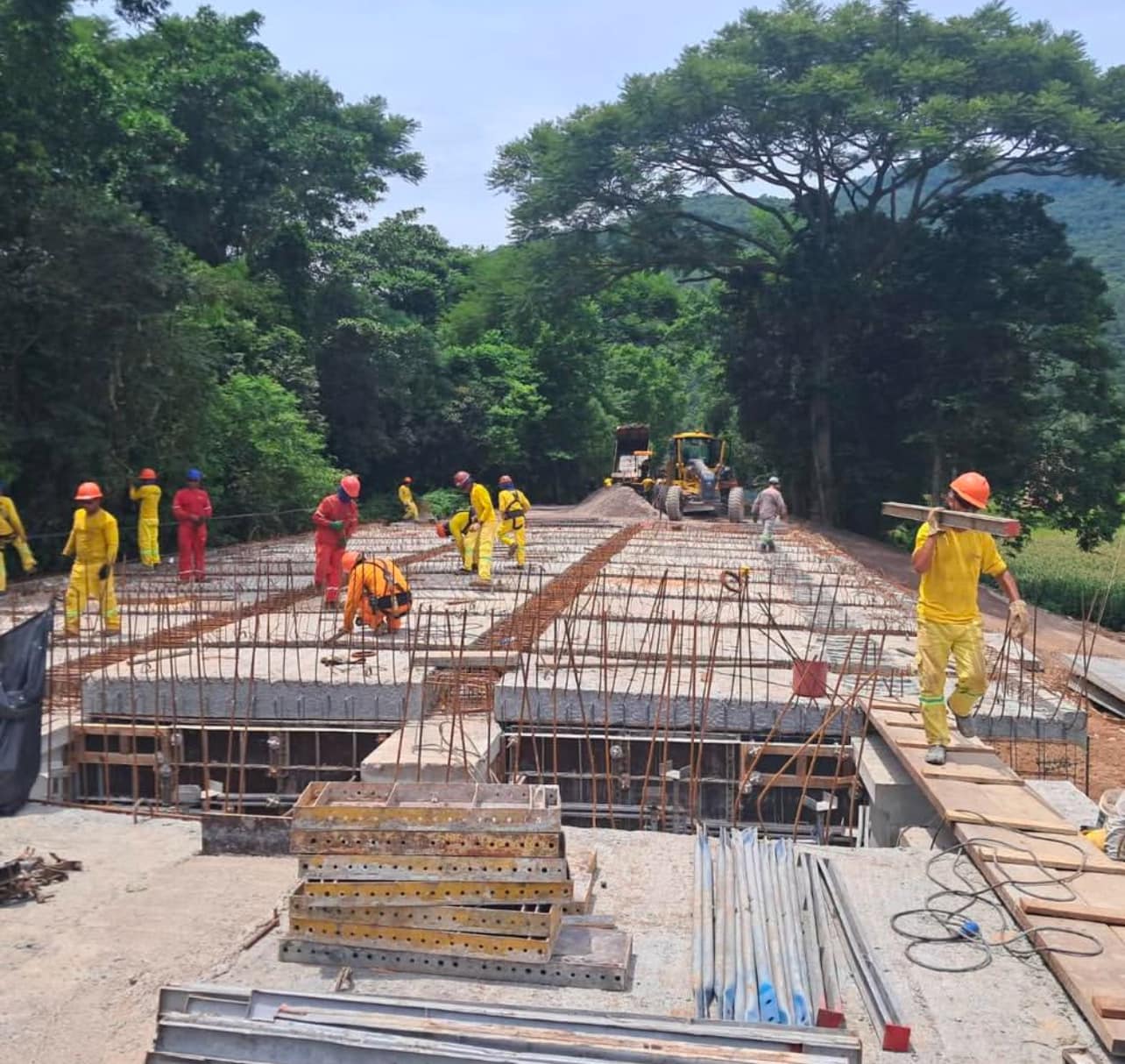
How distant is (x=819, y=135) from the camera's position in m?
24.6

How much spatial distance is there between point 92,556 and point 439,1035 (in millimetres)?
6528

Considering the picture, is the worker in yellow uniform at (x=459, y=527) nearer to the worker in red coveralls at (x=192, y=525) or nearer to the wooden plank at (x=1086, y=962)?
the worker in red coveralls at (x=192, y=525)

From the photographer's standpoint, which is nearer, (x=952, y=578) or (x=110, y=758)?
(x=952, y=578)

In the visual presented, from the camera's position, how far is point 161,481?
15.4 metres

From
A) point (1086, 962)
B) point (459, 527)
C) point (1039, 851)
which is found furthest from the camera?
point (459, 527)

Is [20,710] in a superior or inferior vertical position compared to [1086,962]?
superior

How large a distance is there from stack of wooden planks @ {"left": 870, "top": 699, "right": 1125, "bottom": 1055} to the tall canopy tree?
19573mm

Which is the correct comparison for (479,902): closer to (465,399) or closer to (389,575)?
(389,575)

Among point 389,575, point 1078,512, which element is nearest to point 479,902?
point 389,575

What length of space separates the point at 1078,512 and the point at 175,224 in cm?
1868

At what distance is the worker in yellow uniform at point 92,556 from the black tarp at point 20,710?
2797 millimetres

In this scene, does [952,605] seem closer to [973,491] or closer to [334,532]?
[973,491]

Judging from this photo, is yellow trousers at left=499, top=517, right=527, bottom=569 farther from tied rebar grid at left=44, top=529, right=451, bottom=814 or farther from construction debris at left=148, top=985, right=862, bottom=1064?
construction debris at left=148, top=985, right=862, bottom=1064

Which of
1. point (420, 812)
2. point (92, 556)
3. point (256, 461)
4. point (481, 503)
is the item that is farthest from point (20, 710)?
point (256, 461)
